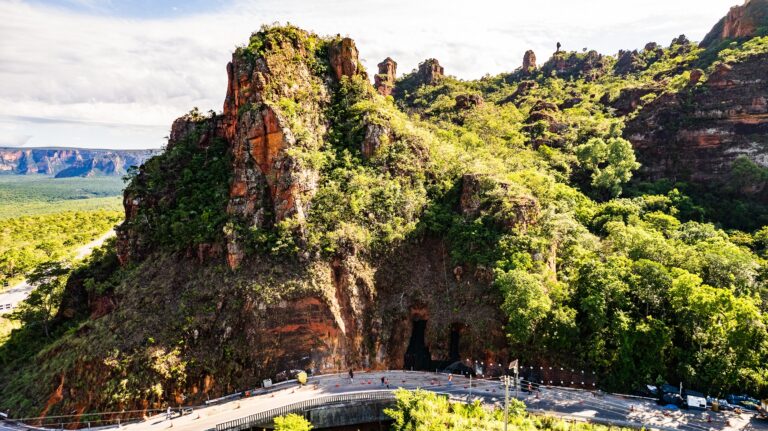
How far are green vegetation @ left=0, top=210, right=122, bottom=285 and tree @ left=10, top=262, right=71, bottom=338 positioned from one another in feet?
46.0

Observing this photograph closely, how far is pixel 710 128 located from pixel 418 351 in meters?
60.7

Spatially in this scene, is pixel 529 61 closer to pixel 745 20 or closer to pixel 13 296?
pixel 745 20

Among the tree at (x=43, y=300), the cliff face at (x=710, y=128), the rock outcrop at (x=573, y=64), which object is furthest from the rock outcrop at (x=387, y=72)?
the tree at (x=43, y=300)

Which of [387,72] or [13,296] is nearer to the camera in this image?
[13,296]

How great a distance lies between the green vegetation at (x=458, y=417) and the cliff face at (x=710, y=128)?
179 feet

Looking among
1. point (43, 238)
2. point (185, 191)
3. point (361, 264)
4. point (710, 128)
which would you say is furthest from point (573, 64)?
point (43, 238)

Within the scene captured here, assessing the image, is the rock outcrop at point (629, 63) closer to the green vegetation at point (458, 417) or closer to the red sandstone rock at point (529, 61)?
the red sandstone rock at point (529, 61)

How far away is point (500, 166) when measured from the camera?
58281mm

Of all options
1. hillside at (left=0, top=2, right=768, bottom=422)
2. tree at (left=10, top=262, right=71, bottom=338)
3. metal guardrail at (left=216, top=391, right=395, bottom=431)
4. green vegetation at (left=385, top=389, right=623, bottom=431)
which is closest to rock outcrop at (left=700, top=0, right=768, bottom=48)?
hillside at (left=0, top=2, right=768, bottom=422)

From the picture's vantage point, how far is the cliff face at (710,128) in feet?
218

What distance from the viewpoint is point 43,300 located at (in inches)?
2032

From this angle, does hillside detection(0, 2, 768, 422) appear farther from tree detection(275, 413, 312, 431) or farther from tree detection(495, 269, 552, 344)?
tree detection(275, 413, 312, 431)

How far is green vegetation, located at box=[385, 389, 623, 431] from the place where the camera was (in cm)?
3034

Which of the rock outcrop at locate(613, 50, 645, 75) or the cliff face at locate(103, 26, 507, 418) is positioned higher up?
the rock outcrop at locate(613, 50, 645, 75)
